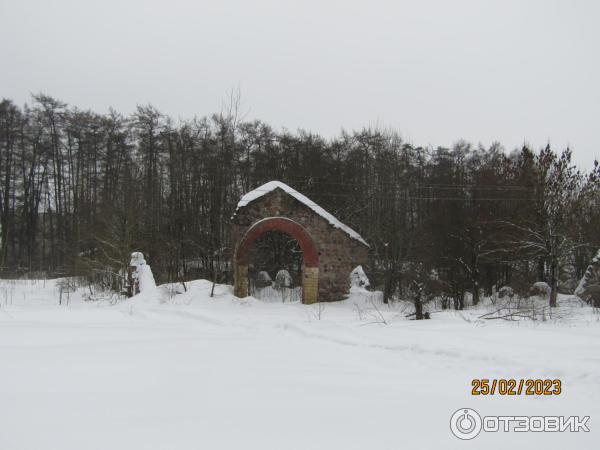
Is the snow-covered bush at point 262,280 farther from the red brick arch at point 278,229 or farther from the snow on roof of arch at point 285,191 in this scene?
the snow on roof of arch at point 285,191

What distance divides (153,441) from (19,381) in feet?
6.32

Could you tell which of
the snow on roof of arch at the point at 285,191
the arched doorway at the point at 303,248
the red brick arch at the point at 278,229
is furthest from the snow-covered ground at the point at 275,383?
the snow on roof of arch at the point at 285,191

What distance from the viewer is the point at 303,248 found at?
16.0 metres

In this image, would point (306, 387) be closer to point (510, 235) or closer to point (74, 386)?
point (74, 386)

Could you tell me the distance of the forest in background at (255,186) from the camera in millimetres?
16734

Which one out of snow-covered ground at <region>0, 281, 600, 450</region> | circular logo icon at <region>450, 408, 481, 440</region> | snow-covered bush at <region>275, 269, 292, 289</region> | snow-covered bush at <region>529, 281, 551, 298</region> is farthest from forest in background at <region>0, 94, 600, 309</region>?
circular logo icon at <region>450, 408, 481, 440</region>

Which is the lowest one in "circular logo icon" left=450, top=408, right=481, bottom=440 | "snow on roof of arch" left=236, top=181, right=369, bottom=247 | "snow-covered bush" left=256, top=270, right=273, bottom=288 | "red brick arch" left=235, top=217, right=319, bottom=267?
"circular logo icon" left=450, top=408, right=481, bottom=440

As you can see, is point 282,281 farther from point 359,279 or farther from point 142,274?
point 142,274

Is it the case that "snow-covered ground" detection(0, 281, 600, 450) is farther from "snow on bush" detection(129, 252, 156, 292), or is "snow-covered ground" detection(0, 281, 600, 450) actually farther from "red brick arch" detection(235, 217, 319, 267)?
"red brick arch" detection(235, 217, 319, 267)

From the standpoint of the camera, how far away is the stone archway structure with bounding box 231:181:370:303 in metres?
15.3

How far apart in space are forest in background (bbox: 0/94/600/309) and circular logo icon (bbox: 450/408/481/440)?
12337 mm

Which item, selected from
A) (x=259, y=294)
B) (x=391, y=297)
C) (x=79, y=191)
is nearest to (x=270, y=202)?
(x=259, y=294)

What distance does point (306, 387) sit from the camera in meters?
4.09

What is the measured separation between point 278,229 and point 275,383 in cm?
1154
